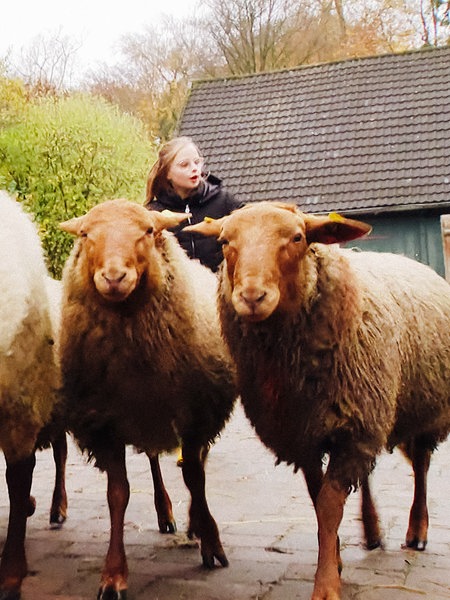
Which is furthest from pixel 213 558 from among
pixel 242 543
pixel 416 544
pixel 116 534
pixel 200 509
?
pixel 416 544

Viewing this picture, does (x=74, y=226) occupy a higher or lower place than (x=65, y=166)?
lower

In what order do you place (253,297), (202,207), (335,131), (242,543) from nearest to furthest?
(253,297) → (242,543) → (202,207) → (335,131)

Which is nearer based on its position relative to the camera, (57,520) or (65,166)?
(57,520)

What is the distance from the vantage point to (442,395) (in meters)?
4.12

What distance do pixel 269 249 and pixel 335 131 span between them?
17333mm

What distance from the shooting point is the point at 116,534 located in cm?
348

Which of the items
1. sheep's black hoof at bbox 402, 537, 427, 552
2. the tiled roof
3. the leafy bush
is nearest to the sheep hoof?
sheep's black hoof at bbox 402, 537, 427, 552

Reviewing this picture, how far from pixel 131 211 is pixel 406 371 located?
157cm

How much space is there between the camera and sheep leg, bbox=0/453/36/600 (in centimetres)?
339

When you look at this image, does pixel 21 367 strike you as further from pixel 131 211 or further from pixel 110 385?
pixel 131 211

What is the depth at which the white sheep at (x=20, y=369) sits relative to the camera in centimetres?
329

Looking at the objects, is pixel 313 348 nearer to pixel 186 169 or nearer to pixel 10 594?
pixel 10 594

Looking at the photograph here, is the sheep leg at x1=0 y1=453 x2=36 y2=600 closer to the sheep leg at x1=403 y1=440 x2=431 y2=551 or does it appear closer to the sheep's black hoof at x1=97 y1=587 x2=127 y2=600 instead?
the sheep's black hoof at x1=97 y1=587 x2=127 y2=600

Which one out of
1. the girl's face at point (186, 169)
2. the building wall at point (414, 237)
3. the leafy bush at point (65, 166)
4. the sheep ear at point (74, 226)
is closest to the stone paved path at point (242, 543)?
the sheep ear at point (74, 226)
